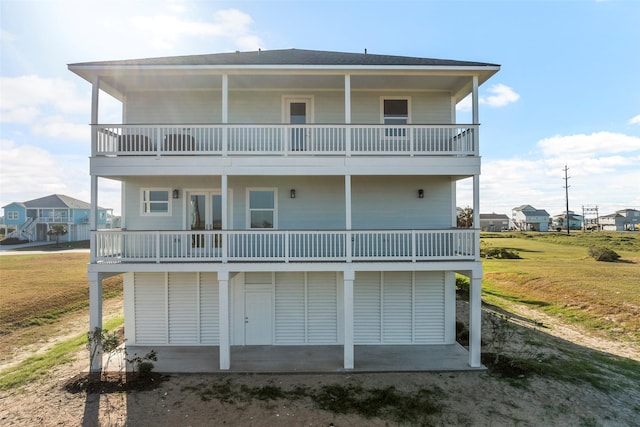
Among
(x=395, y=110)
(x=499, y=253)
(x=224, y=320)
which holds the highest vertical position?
(x=395, y=110)

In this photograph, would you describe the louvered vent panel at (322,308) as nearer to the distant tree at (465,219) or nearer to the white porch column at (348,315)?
the white porch column at (348,315)

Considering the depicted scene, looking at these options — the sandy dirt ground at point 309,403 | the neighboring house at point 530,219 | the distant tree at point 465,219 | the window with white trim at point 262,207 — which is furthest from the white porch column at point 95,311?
the neighboring house at point 530,219

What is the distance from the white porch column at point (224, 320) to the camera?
31.9 ft

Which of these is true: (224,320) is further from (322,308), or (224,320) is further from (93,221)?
(93,221)

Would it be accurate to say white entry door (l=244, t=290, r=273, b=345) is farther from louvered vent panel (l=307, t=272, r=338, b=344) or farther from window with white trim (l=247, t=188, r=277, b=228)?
window with white trim (l=247, t=188, r=277, b=228)

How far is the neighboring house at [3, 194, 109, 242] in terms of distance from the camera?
4944 cm

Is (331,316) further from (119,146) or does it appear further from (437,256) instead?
(119,146)

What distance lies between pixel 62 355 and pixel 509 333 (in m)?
15.4

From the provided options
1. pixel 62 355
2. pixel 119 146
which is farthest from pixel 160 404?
pixel 119 146

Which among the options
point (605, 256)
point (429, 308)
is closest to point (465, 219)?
point (605, 256)

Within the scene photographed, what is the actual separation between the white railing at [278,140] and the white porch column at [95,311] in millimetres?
3724

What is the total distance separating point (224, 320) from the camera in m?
9.80

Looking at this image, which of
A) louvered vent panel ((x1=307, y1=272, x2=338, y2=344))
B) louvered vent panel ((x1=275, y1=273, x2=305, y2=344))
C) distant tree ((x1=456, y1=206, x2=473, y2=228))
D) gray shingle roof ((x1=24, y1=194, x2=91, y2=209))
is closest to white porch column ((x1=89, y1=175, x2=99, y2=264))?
louvered vent panel ((x1=275, y1=273, x2=305, y2=344))

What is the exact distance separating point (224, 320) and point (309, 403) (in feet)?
11.3
